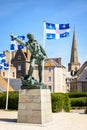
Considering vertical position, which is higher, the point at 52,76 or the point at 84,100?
the point at 52,76

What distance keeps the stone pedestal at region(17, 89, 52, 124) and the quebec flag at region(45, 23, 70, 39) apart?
10.2 metres

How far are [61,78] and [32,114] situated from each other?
67717 mm

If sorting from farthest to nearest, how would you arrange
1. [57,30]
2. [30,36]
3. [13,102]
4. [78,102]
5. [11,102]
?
[78,102]
[11,102]
[13,102]
[57,30]
[30,36]

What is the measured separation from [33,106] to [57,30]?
11.4 meters

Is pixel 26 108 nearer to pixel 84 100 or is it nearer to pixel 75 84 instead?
pixel 84 100

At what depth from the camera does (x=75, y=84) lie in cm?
8325

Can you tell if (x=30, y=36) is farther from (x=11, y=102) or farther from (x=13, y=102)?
(x=11, y=102)

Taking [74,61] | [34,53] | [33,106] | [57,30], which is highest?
[74,61]

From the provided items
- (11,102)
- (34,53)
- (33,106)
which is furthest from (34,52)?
(11,102)

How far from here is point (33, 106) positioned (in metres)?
15.7

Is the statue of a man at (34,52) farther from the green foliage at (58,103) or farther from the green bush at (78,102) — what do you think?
the green bush at (78,102)

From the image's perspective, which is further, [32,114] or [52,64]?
[52,64]

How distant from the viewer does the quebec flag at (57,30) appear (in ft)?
82.9

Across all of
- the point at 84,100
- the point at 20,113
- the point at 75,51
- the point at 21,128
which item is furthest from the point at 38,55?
the point at 75,51
